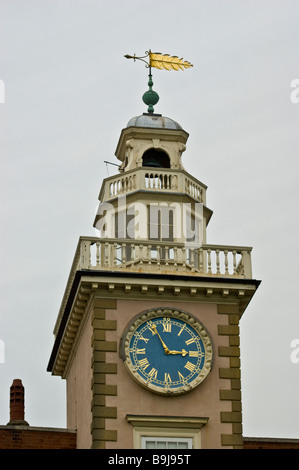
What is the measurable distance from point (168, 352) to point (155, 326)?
2.93 ft

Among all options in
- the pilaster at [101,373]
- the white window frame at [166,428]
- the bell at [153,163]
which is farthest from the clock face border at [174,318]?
the bell at [153,163]

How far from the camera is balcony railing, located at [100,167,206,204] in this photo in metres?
50.1

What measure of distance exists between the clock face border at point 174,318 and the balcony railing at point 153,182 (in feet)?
15.1

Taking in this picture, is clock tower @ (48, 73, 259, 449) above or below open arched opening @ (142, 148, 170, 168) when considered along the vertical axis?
below

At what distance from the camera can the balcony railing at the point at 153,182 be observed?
164 ft

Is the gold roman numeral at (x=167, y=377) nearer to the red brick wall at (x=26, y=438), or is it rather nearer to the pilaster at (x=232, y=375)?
the pilaster at (x=232, y=375)

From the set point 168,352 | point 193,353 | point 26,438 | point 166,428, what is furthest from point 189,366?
point 26,438

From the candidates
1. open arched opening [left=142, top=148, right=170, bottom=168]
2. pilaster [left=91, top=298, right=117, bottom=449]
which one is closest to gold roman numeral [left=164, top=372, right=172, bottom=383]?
pilaster [left=91, top=298, right=117, bottom=449]

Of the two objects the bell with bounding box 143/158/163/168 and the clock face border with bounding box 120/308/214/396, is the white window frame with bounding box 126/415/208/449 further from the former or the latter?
the bell with bounding box 143/158/163/168

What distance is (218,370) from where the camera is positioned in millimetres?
46938

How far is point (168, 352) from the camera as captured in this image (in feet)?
153

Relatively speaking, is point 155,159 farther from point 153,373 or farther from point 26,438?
point 26,438
